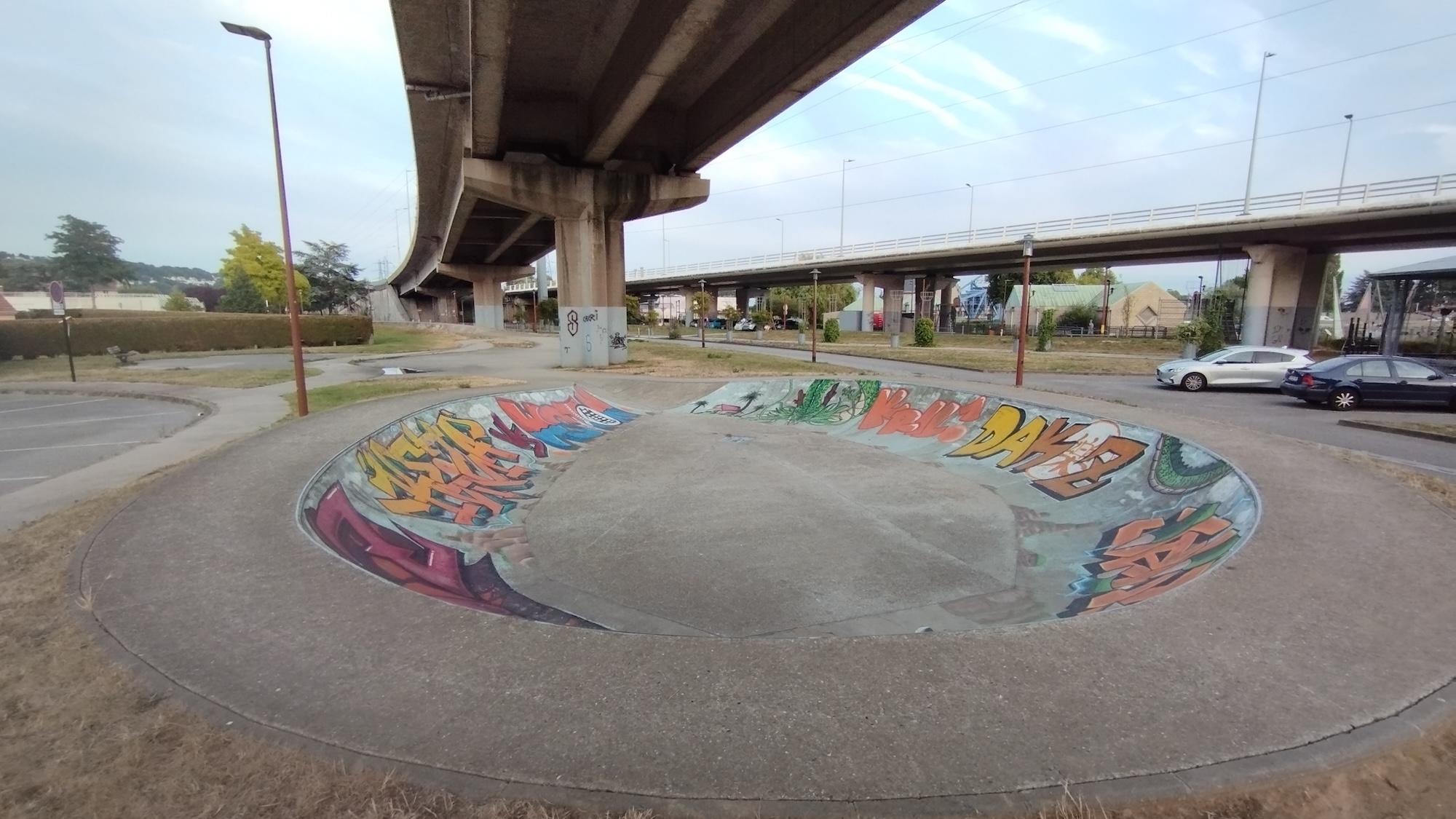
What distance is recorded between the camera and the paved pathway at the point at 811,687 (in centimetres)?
309

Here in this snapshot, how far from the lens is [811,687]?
381cm

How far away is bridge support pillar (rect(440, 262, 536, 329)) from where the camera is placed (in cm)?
6906

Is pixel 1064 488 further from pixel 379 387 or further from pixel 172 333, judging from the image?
pixel 172 333

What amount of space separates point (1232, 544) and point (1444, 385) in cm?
1848

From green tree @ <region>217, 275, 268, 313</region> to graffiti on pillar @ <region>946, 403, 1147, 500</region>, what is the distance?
3820 inches

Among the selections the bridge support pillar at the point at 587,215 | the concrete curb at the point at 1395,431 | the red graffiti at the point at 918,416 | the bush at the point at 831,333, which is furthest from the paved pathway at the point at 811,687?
the bush at the point at 831,333

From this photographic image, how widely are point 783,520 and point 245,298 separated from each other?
334ft

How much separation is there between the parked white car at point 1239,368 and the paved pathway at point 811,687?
66.5 feet

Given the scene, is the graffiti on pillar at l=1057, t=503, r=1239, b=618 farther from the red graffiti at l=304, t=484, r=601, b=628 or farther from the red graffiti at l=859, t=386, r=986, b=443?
the red graffiti at l=859, t=386, r=986, b=443

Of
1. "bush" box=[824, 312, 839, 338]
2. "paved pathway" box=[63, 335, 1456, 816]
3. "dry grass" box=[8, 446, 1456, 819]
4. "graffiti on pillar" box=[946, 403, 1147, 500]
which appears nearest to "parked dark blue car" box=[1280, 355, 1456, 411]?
"graffiti on pillar" box=[946, 403, 1147, 500]

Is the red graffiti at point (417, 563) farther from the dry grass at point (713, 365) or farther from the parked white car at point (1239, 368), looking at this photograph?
the parked white car at point (1239, 368)

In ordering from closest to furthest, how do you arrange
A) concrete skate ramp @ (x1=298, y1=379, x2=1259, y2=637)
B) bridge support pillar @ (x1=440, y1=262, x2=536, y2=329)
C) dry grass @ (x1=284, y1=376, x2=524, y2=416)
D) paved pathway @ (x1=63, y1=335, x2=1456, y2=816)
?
paved pathway @ (x1=63, y1=335, x2=1456, y2=816)
concrete skate ramp @ (x1=298, y1=379, x2=1259, y2=637)
dry grass @ (x1=284, y1=376, x2=524, y2=416)
bridge support pillar @ (x1=440, y1=262, x2=536, y2=329)

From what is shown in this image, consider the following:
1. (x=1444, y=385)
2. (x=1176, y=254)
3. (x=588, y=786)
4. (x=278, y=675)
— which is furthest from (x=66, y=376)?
(x=1176, y=254)

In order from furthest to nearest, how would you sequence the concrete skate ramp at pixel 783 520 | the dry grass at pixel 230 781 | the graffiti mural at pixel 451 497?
the graffiti mural at pixel 451 497
the concrete skate ramp at pixel 783 520
the dry grass at pixel 230 781
